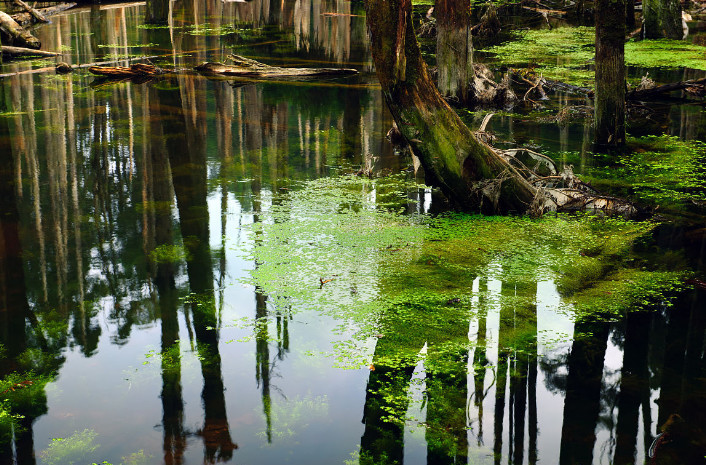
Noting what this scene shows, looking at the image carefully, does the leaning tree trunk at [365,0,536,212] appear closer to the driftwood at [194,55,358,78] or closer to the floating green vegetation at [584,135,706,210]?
the floating green vegetation at [584,135,706,210]

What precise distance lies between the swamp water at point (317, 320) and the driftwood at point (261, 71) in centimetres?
454

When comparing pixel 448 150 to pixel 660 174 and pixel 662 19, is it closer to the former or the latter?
pixel 660 174

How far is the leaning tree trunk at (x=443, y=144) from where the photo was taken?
5.38 meters

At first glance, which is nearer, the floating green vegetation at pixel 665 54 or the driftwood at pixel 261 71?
the floating green vegetation at pixel 665 54

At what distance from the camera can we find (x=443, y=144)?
5449mm

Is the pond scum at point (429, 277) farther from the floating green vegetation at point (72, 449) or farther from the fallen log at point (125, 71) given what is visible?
the fallen log at point (125, 71)

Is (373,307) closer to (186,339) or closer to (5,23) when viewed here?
(186,339)

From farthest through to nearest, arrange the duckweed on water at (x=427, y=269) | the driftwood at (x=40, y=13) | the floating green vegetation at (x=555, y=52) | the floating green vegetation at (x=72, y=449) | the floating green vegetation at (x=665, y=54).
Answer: the driftwood at (x=40, y=13)
the floating green vegetation at (x=665, y=54)
the floating green vegetation at (x=555, y=52)
the duckweed on water at (x=427, y=269)
the floating green vegetation at (x=72, y=449)

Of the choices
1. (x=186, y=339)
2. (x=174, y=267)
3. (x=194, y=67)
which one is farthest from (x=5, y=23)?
(x=186, y=339)

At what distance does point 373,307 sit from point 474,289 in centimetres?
67

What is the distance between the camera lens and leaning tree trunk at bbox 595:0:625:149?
666cm

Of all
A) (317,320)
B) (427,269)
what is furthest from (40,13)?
(317,320)

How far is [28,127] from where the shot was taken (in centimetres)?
849

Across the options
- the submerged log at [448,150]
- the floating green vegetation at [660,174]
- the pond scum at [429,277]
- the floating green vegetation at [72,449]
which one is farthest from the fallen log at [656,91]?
the floating green vegetation at [72,449]
